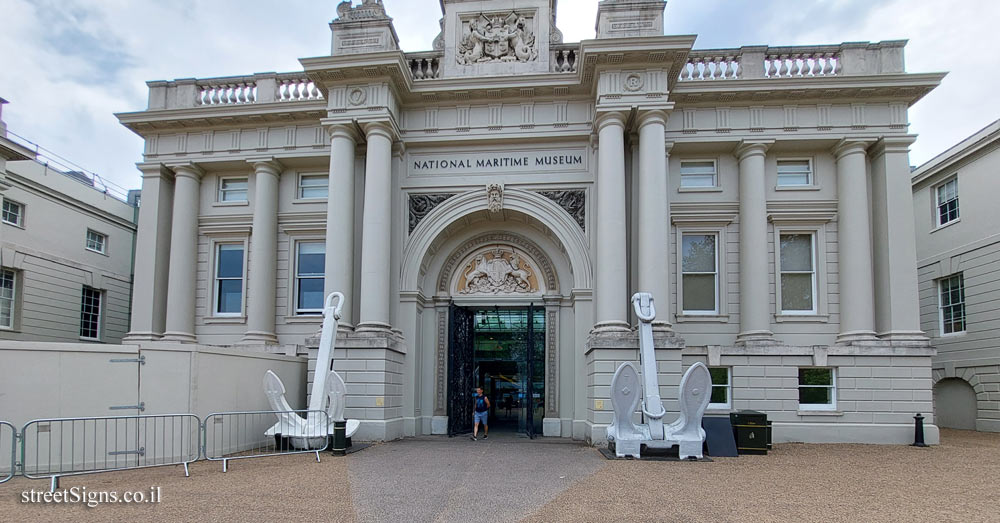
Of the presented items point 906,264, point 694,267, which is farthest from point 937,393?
point 694,267

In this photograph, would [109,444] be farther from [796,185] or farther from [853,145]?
[853,145]

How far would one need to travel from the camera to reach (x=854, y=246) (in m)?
16.0

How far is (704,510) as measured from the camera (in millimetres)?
7703

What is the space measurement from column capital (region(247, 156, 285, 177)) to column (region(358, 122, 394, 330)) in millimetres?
2986

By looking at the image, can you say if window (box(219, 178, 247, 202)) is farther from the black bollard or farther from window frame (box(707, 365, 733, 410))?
the black bollard

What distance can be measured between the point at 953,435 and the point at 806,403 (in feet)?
18.0

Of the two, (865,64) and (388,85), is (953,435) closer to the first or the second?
(865,64)

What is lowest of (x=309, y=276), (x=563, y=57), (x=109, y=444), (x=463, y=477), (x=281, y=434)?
(x=463, y=477)

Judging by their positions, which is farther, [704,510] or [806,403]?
[806,403]

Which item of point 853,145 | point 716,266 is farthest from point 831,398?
point 853,145

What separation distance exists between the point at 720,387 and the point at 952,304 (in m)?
10.2

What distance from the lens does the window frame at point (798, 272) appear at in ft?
54.1

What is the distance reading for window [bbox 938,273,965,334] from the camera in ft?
67.3

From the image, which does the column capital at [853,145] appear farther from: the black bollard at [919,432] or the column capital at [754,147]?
the black bollard at [919,432]
